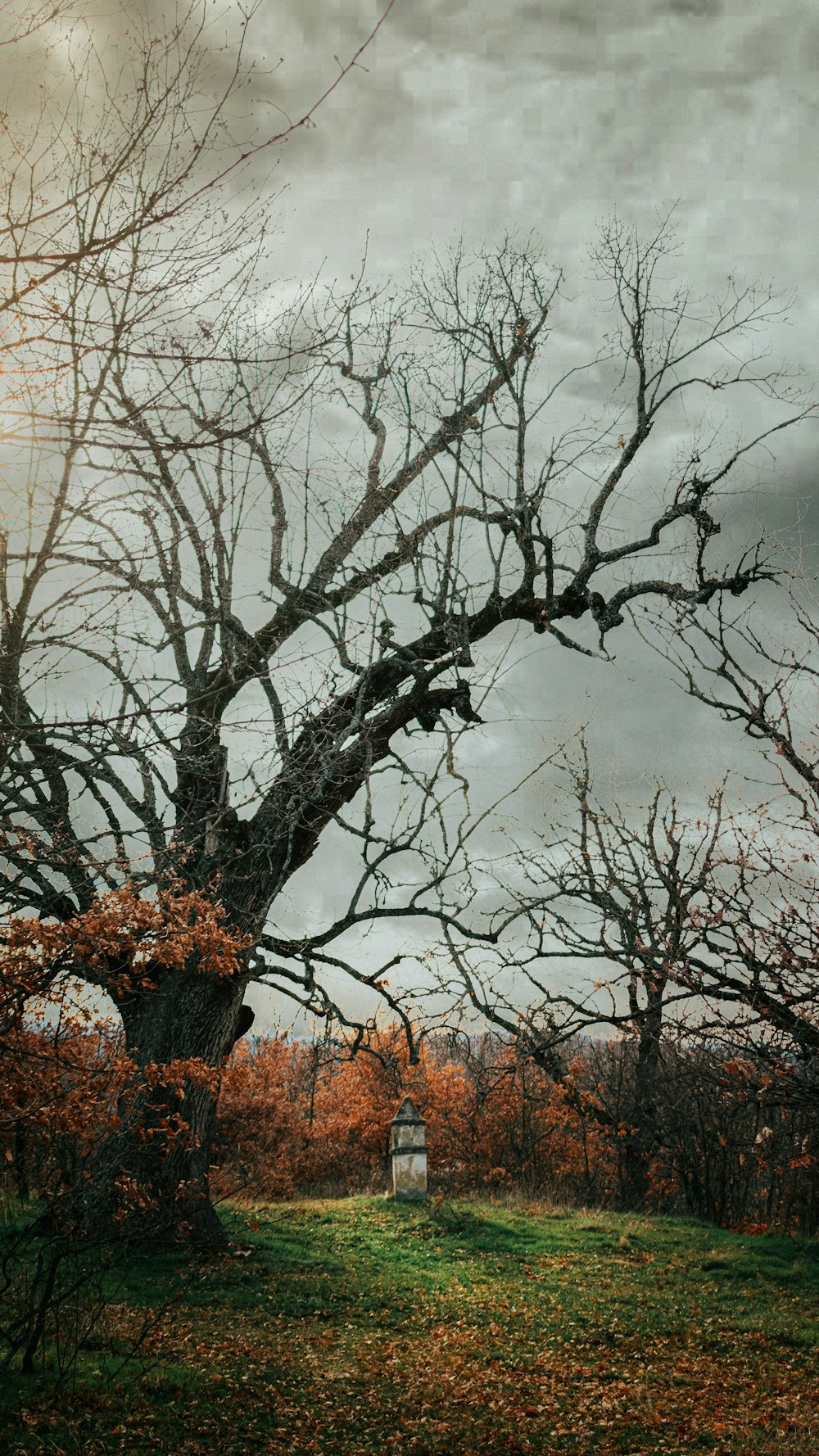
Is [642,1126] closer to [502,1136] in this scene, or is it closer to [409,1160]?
[409,1160]

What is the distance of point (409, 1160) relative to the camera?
16.1 meters

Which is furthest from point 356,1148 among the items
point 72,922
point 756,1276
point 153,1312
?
point 72,922

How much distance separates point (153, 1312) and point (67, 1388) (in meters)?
2.66

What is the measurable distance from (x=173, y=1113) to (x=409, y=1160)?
748 cm

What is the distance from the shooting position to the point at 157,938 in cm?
749

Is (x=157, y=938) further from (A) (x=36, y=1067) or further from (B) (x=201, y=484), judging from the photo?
(B) (x=201, y=484)

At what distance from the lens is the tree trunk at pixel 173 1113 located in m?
9.20

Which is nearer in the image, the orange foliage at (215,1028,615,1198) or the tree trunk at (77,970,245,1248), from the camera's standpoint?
the tree trunk at (77,970,245,1248)

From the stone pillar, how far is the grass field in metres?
2.03

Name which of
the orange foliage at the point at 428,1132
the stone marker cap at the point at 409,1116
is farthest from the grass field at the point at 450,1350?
the orange foliage at the point at 428,1132

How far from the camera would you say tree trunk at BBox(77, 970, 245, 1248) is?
30.2 ft

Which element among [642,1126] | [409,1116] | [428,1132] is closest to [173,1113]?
[409,1116]

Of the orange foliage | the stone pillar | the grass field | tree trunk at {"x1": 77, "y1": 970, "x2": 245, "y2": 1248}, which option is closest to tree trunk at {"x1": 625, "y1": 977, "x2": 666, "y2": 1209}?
the orange foliage

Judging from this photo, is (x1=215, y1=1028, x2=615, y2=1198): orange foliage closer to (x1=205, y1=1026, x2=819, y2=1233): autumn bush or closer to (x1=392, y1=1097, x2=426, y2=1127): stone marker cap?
(x1=205, y1=1026, x2=819, y2=1233): autumn bush
